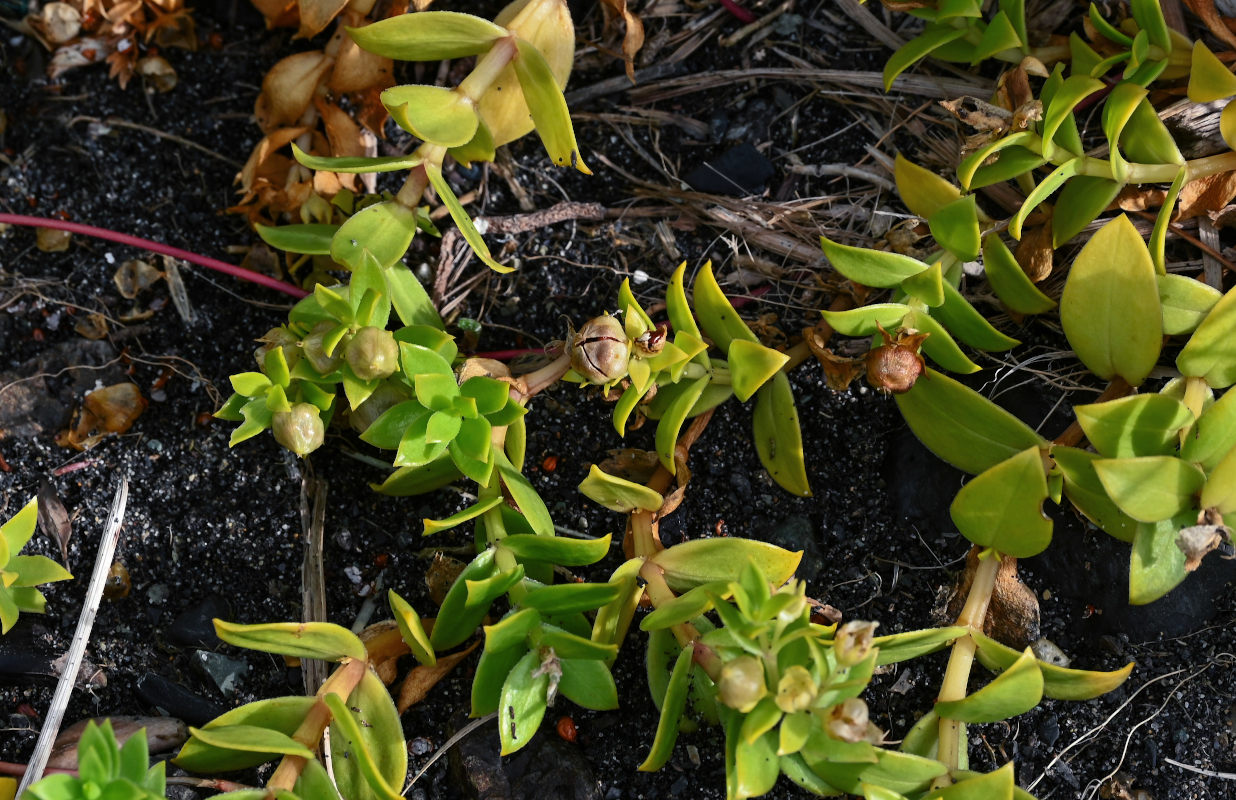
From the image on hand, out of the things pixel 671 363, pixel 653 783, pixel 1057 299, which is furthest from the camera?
pixel 1057 299

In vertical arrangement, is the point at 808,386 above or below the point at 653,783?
above

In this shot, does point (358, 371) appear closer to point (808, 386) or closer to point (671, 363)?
point (671, 363)

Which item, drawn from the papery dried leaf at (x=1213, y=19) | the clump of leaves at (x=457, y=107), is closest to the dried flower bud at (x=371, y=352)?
the clump of leaves at (x=457, y=107)

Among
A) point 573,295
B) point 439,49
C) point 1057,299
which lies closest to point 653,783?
point 573,295

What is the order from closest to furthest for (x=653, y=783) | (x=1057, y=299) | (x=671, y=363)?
(x=671, y=363)
(x=653, y=783)
(x=1057, y=299)

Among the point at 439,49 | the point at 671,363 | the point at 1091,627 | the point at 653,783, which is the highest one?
the point at 439,49

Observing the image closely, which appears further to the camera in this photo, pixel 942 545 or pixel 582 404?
pixel 582 404

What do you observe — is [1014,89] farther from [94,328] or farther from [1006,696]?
[94,328]

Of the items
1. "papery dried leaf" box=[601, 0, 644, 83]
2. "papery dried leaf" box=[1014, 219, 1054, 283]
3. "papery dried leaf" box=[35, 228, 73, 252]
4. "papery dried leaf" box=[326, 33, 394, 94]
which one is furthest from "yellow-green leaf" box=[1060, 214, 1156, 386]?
"papery dried leaf" box=[35, 228, 73, 252]

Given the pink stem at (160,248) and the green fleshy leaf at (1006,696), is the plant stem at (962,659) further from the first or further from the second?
the pink stem at (160,248)
